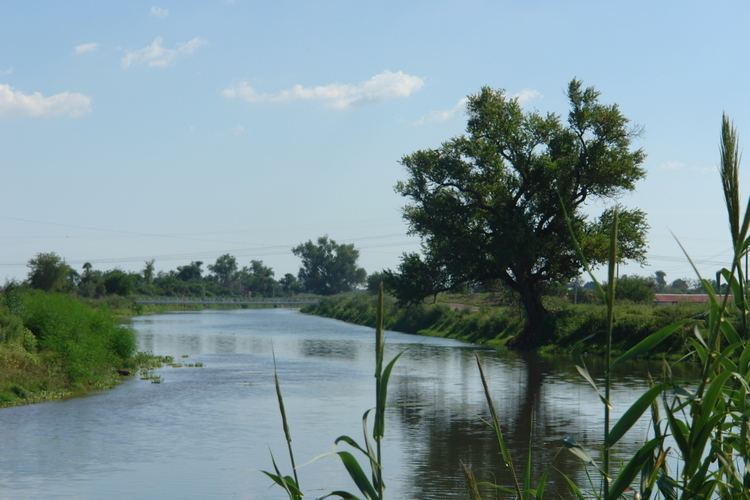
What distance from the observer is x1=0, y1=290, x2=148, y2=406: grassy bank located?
23516mm

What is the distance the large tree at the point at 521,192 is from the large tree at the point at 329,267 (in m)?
138

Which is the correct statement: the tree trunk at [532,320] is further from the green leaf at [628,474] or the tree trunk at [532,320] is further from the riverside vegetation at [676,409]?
the green leaf at [628,474]

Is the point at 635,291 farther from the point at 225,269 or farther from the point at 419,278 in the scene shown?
the point at 225,269

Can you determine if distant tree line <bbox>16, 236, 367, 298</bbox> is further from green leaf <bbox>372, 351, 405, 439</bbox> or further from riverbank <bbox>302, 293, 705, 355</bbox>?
green leaf <bbox>372, 351, 405, 439</bbox>

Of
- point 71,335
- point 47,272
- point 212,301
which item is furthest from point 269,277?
point 71,335

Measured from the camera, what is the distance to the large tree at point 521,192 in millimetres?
40812

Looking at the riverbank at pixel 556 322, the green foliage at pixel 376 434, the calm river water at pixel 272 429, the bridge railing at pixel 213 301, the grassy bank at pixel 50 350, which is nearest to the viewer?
the green foliage at pixel 376 434

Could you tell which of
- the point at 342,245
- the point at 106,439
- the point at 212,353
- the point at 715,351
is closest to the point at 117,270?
the point at 342,245

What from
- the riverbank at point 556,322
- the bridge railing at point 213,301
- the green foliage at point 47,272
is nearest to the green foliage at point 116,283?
the bridge railing at point 213,301

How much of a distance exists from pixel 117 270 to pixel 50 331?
95308 millimetres

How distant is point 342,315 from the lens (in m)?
91.9

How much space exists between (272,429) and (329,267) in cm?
16357

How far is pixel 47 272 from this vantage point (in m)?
77.4

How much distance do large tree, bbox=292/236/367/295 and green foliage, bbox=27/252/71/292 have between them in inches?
4108
